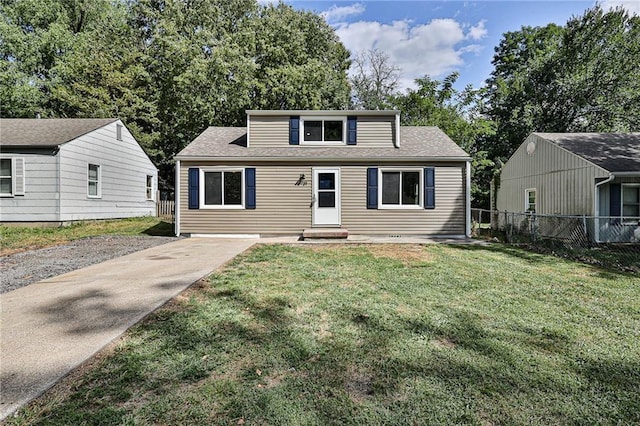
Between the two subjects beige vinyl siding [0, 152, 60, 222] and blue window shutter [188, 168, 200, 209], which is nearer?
blue window shutter [188, 168, 200, 209]

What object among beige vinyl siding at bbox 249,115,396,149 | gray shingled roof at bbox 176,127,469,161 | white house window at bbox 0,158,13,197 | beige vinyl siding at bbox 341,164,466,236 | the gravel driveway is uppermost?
beige vinyl siding at bbox 249,115,396,149

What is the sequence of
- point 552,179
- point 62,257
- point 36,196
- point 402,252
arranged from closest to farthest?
point 62,257 < point 402,252 < point 36,196 < point 552,179

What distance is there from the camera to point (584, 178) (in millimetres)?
10078

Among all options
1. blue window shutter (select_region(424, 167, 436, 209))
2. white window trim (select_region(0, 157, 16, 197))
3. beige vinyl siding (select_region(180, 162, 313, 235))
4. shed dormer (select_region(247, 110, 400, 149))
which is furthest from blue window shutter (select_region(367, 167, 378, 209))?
white window trim (select_region(0, 157, 16, 197))

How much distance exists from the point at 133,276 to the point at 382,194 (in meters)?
7.65

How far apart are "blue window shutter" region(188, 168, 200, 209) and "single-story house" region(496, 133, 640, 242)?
36.1 feet

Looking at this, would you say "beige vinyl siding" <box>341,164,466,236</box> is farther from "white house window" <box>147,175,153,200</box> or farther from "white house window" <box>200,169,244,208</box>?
"white house window" <box>147,175,153,200</box>

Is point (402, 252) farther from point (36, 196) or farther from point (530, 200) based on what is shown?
point (36, 196)

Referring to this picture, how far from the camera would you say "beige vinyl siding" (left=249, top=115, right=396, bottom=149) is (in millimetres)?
11297

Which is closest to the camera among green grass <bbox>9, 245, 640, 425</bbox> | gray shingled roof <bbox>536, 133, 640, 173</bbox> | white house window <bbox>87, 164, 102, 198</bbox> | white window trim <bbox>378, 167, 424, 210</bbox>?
green grass <bbox>9, 245, 640, 425</bbox>

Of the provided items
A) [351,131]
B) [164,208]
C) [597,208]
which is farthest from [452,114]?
[164,208]

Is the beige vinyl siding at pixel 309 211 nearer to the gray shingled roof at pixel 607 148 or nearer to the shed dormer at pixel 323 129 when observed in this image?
the shed dormer at pixel 323 129

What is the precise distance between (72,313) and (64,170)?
408 inches

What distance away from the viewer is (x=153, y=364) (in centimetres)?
246
